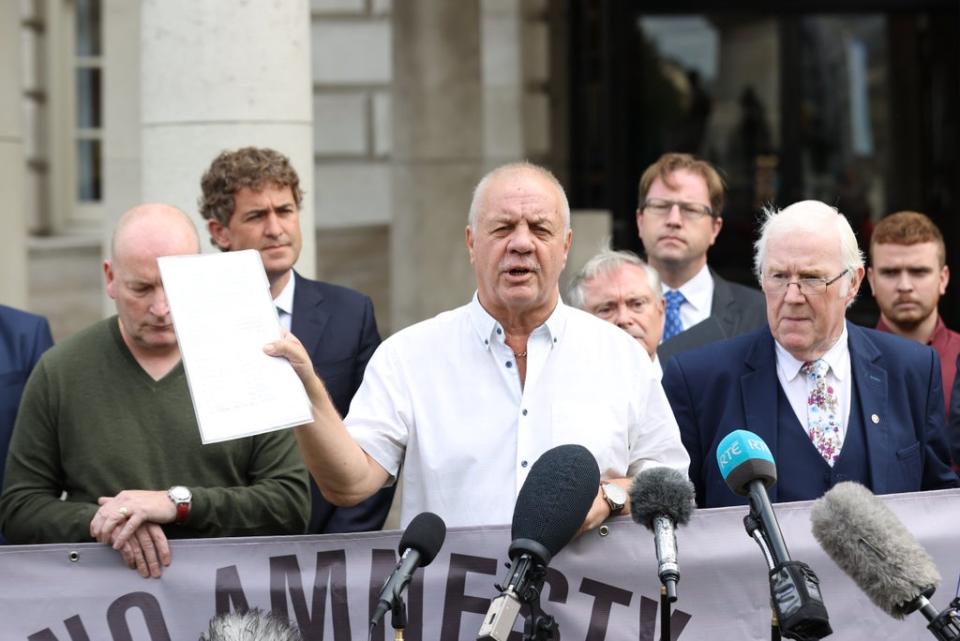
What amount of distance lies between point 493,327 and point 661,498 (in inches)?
45.2

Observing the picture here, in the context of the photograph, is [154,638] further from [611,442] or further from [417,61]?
[417,61]

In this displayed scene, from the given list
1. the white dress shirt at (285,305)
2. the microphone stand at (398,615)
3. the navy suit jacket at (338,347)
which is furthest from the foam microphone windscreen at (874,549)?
the white dress shirt at (285,305)

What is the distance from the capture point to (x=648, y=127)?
15109 millimetres

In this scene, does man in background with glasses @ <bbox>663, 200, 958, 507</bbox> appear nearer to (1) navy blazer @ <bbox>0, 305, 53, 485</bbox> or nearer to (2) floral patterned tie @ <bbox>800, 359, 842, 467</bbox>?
(2) floral patterned tie @ <bbox>800, 359, 842, 467</bbox>

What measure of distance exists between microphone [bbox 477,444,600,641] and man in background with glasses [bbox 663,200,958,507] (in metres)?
1.31

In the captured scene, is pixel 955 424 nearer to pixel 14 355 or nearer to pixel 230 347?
pixel 230 347

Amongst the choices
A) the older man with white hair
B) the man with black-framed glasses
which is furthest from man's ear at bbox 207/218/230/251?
the man with black-framed glasses

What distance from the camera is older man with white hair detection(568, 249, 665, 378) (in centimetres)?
639

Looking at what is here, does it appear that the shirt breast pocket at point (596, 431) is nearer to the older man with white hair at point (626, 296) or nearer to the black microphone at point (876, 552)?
the black microphone at point (876, 552)

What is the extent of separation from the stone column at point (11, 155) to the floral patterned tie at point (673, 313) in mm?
5370

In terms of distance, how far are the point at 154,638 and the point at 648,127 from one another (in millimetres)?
10836

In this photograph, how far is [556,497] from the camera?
13.0 ft

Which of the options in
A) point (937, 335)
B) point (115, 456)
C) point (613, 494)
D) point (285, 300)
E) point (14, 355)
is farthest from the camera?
point (937, 335)

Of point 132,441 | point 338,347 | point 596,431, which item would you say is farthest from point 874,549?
point 338,347
